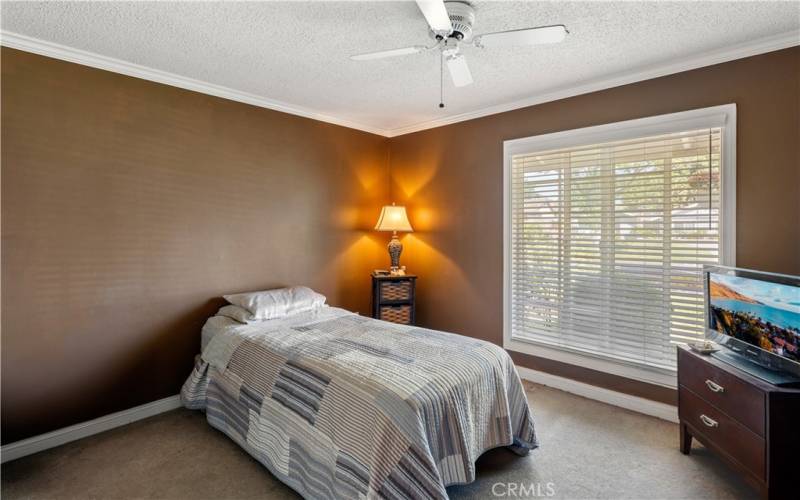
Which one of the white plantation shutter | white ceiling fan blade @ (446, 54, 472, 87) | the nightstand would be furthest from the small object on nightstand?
the nightstand

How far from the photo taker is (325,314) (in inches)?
129

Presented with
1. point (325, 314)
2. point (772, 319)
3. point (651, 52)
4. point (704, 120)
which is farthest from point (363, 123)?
point (772, 319)

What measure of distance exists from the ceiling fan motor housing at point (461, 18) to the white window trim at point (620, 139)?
5.17ft

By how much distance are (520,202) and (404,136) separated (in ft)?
5.21

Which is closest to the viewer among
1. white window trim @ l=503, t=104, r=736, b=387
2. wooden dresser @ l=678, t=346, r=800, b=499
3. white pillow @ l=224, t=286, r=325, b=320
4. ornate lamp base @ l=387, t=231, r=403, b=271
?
wooden dresser @ l=678, t=346, r=800, b=499

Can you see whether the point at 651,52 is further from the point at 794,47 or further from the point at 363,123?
the point at 363,123

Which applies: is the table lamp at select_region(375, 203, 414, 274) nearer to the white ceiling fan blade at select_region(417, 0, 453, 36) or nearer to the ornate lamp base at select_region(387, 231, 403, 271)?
the ornate lamp base at select_region(387, 231, 403, 271)

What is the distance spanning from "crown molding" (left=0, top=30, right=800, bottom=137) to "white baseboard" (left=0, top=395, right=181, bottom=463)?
238cm

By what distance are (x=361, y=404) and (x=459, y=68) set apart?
6.18 ft

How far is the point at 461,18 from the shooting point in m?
2.02

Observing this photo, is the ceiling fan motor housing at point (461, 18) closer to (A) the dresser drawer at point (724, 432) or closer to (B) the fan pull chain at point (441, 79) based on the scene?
(B) the fan pull chain at point (441, 79)

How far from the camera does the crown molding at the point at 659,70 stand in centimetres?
239

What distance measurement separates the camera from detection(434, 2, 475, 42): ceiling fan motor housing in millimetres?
1979

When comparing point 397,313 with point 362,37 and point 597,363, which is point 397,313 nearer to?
point 597,363
